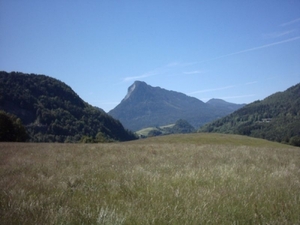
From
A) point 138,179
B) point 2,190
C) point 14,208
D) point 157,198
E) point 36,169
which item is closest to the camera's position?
point 14,208

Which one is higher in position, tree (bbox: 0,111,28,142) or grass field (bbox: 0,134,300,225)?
tree (bbox: 0,111,28,142)

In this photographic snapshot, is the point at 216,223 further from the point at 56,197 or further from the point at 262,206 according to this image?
the point at 56,197

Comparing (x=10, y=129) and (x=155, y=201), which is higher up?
(x=10, y=129)

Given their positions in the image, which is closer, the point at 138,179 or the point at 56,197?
the point at 56,197

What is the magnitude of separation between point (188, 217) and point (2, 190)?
3.76 m

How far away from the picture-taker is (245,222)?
367cm

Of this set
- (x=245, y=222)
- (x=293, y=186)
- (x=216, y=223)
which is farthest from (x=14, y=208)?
(x=293, y=186)

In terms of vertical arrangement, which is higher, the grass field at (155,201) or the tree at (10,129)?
the tree at (10,129)

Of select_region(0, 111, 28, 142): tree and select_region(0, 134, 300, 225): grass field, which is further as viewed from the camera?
select_region(0, 111, 28, 142): tree

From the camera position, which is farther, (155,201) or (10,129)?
(10,129)

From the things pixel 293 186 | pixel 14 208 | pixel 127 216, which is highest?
pixel 14 208

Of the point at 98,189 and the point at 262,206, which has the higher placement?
the point at 98,189

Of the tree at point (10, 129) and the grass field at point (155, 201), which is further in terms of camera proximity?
the tree at point (10, 129)

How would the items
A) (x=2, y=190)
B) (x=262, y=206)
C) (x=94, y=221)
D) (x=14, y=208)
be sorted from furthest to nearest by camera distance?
(x=2, y=190), (x=262, y=206), (x=14, y=208), (x=94, y=221)
